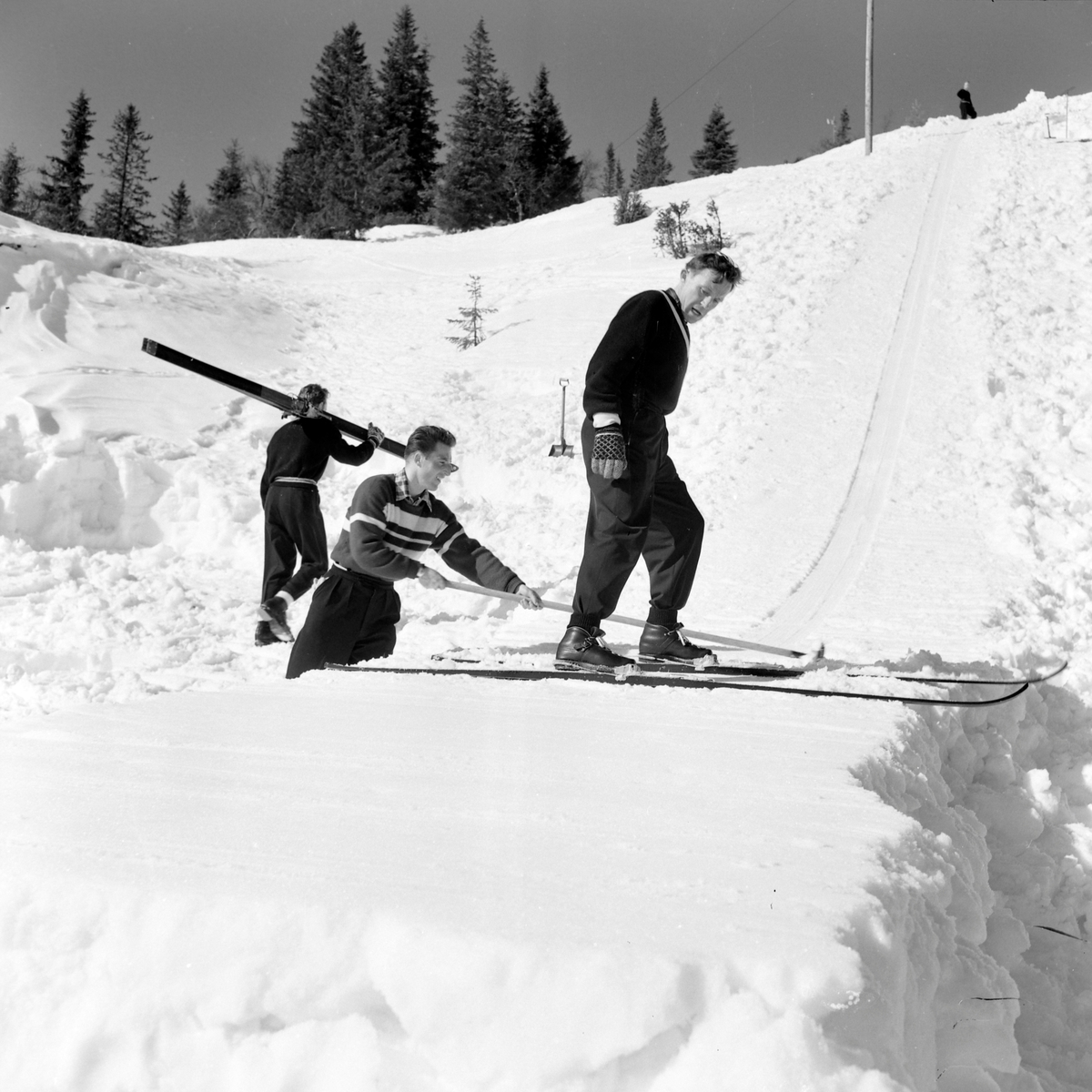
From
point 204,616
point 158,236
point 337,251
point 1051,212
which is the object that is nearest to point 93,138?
point 158,236

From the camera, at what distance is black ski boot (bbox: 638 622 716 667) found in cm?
431

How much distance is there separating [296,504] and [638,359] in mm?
3066

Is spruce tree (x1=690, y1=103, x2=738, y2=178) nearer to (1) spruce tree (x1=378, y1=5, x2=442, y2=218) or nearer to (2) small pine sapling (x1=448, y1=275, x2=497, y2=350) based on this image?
(1) spruce tree (x1=378, y1=5, x2=442, y2=218)

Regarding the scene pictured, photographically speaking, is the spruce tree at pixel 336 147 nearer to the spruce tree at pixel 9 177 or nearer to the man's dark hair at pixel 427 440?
the spruce tree at pixel 9 177

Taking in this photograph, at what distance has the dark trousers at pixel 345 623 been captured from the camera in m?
4.31

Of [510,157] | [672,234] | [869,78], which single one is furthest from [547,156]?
[672,234]

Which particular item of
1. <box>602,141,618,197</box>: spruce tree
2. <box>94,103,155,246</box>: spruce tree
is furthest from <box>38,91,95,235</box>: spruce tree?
<box>602,141,618,197</box>: spruce tree

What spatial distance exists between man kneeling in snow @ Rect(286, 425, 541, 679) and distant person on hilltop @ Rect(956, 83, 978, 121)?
3105 centimetres

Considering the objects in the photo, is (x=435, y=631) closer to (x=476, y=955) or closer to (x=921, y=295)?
(x=476, y=955)

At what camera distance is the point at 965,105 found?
3012cm

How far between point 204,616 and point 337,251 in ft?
47.1

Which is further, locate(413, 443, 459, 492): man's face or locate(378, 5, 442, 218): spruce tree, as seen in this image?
locate(378, 5, 442, 218): spruce tree

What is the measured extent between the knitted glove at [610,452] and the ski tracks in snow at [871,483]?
1906 millimetres

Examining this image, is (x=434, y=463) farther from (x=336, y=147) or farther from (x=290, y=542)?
(x=336, y=147)
